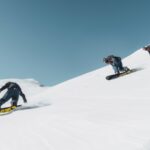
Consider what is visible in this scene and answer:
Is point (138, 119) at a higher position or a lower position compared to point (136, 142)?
higher

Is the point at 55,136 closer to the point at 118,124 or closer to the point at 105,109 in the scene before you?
the point at 118,124

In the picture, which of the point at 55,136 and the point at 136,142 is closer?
the point at 136,142

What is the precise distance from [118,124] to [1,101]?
936cm

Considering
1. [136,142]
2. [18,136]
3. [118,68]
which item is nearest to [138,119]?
[136,142]

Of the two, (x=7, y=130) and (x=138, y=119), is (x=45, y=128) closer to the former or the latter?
(x=7, y=130)

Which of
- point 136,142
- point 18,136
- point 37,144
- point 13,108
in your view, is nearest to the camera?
point 136,142

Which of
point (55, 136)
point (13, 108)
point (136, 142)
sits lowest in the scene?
point (136, 142)

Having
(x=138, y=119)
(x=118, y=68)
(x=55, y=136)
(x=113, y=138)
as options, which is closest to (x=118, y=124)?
(x=138, y=119)

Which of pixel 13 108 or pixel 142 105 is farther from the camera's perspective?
pixel 13 108

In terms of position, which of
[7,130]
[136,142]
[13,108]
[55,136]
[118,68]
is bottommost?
[136,142]

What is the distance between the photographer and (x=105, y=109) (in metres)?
9.86

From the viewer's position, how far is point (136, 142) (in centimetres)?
576

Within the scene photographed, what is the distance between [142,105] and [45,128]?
110 inches

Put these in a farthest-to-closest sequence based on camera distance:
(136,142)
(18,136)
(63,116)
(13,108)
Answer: (13,108)
(63,116)
(18,136)
(136,142)
